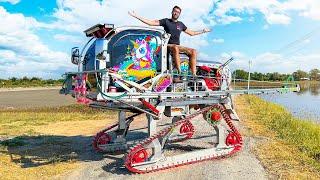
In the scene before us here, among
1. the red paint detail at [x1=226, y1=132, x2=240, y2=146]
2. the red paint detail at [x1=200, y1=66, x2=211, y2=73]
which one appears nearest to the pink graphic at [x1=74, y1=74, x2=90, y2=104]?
the red paint detail at [x1=200, y1=66, x2=211, y2=73]

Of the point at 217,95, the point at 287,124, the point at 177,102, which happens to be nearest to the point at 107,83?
the point at 177,102

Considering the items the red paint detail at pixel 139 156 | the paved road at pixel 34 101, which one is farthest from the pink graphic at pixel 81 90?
the paved road at pixel 34 101

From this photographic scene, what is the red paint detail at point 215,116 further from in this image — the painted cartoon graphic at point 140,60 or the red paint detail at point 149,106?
the painted cartoon graphic at point 140,60

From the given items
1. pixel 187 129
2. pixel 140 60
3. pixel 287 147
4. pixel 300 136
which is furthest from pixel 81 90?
pixel 300 136

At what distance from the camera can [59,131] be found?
18766 mm

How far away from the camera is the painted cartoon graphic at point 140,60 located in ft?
36.2

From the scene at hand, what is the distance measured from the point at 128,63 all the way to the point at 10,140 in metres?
7.64

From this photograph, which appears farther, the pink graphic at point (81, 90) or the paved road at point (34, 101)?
the paved road at point (34, 101)

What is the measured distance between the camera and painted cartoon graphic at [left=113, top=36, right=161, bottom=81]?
435 inches

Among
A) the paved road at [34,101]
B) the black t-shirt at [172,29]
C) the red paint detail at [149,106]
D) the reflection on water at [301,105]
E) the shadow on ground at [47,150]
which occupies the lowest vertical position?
the reflection on water at [301,105]

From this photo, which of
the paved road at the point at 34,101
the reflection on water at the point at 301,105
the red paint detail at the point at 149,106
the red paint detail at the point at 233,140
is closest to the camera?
the red paint detail at the point at 149,106

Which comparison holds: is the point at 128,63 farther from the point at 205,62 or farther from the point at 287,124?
the point at 287,124

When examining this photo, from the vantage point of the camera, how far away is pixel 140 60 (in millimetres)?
11172

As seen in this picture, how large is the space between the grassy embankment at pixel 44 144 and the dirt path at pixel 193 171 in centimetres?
68
